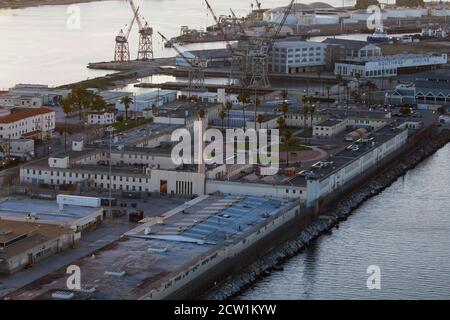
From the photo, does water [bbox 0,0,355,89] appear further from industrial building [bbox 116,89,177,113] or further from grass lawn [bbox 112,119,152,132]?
grass lawn [bbox 112,119,152,132]

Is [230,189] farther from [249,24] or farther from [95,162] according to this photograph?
[249,24]

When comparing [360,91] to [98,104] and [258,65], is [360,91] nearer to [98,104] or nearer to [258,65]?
[258,65]

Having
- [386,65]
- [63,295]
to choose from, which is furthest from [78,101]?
[63,295]

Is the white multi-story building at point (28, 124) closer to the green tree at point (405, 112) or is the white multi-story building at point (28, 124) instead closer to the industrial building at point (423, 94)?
the green tree at point (405, 112)

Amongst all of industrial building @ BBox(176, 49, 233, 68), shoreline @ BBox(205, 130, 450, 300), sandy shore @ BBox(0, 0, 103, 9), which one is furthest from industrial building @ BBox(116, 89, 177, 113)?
sandy shore @ BBox(0, 0, 103, 9)

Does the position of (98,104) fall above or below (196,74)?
below
